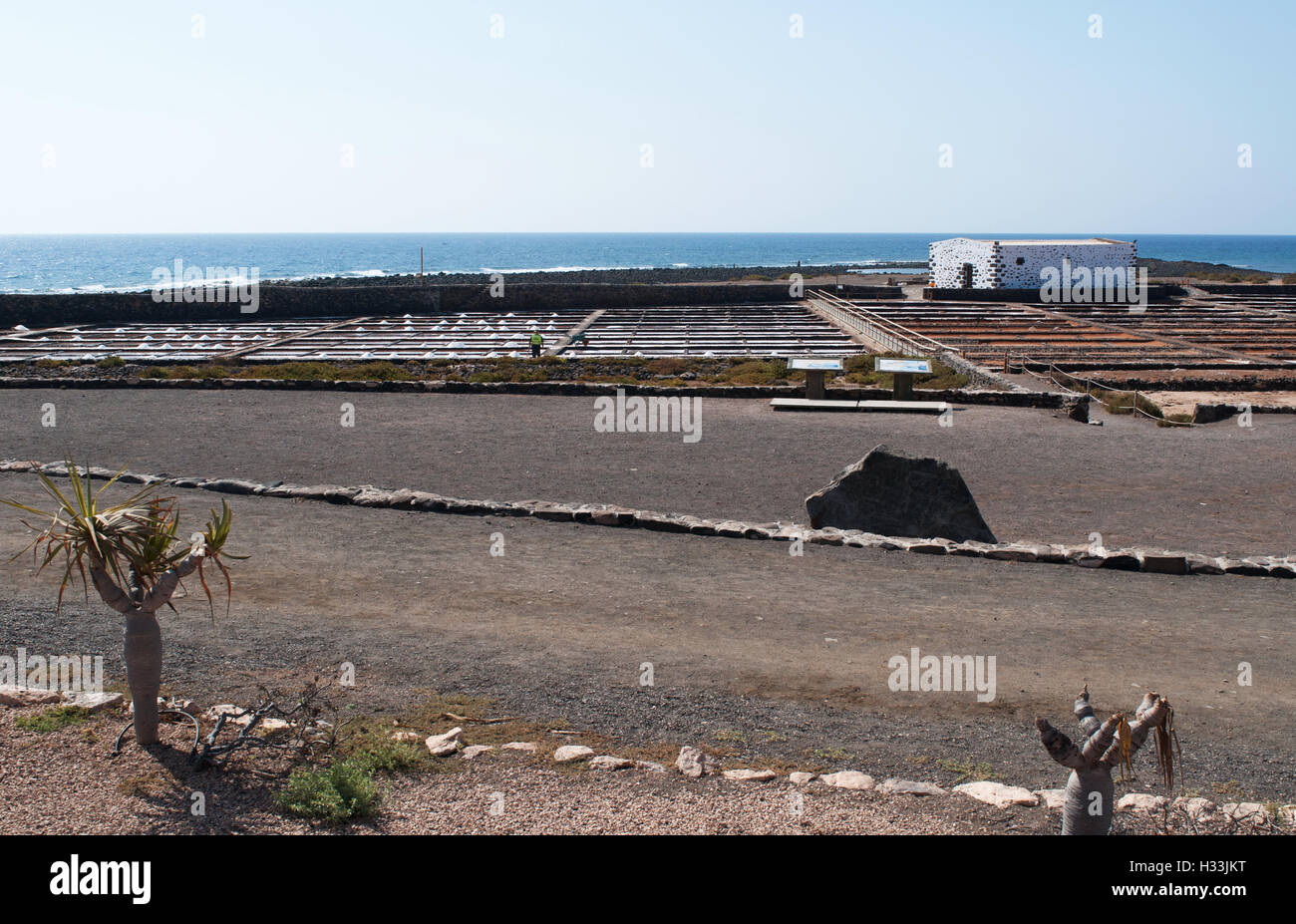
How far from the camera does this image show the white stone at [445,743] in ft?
20.2

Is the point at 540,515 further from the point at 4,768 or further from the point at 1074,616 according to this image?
the point at 4,768

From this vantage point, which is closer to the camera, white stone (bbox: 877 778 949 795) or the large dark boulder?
white stone (bbox: 877 778 949 795)

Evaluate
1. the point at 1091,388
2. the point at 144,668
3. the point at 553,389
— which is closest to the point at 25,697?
the point at 144,668

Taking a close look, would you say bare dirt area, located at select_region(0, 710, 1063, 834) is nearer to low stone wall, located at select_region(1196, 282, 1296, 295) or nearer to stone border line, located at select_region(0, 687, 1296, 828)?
stone border line, located at select_region(0, 687, 1296, 828)

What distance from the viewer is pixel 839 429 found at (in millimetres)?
18906

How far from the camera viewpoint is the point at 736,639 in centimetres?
839

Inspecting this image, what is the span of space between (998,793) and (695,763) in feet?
5.54

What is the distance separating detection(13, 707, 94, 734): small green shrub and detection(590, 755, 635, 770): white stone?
3.20 m

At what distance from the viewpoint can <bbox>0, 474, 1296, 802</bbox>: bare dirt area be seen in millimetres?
6664

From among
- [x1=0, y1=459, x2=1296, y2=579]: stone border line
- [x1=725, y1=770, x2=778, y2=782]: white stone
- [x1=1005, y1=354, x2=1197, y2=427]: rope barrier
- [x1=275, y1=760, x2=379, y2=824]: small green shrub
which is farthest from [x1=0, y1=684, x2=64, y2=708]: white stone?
[x1=1005, y1=354, x2=1197, y2=427]: rope barrier

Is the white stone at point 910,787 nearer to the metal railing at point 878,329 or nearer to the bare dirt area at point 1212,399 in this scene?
the bare dirt area at point 1212,399

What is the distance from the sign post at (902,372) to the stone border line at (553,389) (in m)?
0.53

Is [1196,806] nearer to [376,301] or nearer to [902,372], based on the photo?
[902,372]

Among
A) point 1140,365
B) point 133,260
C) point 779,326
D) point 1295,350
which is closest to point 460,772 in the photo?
point 1140,365
